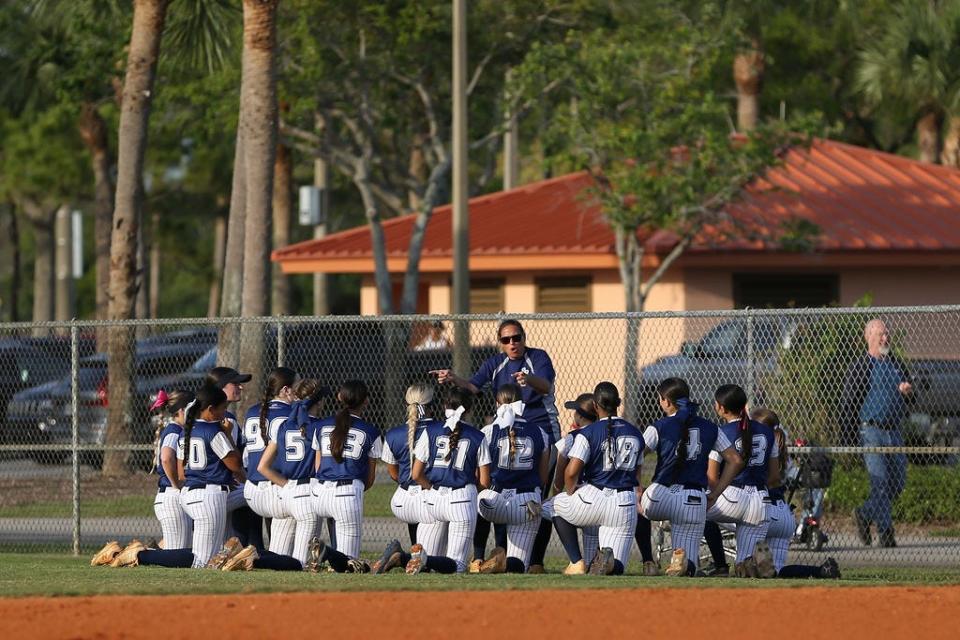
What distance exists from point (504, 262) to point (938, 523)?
546 inches

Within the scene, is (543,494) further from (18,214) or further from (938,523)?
(18,214)

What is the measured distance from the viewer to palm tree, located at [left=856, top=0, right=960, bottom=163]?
3038 cm

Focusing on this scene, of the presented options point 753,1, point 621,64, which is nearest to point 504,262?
point 621,64

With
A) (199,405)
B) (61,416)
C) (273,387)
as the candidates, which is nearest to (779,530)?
(273,387)

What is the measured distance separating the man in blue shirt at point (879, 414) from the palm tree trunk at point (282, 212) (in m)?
22.1

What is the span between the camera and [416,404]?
39.1ft

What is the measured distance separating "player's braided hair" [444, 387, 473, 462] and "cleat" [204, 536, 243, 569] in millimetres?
1706

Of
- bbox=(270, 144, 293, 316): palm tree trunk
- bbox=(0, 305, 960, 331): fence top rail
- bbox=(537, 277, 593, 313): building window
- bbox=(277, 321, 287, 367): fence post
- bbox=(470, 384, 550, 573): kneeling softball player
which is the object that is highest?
bbox=(270, 144, 293, 316): palm tree trunk

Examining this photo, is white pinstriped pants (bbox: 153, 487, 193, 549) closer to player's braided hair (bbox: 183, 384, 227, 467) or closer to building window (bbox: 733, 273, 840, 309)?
player's braided hair (bbox: 183, 384, 227, 467)

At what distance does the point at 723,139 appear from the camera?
24844 millimetres

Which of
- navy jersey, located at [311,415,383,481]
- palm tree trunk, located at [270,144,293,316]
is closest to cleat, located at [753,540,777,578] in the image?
navy jersey, located at [311,415,383,481]

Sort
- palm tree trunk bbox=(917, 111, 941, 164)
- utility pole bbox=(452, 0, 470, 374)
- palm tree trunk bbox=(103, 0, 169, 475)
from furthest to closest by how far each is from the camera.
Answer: palm tree trunk bbox=(917, 111, 941, 164)
utility pole bbox=(452, 0, 470, 374)
palm tree trunk bbox=(103, 0, 169, 475)

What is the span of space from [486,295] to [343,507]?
17.3 metres

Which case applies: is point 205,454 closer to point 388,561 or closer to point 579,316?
point 388,561
